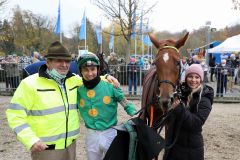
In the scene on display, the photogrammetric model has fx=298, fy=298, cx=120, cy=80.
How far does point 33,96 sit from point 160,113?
1.63 metres

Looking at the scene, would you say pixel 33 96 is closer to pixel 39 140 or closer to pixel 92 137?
pixel 39 140

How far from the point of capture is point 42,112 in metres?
2.64

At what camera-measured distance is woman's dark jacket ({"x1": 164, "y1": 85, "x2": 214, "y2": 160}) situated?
2.93 metres

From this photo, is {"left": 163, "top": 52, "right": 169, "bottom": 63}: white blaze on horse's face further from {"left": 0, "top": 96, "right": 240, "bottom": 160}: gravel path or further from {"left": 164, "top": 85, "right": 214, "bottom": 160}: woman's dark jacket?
{"left": 0, "top": 96, "right": 240, "bottom": 160}: gravel path

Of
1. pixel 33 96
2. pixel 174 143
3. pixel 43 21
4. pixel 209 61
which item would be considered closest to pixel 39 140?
pixel 33 96

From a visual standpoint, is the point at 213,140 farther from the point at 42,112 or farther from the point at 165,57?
the point at 42,112

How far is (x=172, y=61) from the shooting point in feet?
10.5

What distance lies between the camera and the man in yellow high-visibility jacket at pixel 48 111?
251 cm

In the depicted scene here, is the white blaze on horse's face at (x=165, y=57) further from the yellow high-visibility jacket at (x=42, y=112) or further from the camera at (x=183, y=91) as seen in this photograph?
the yellow high-visibility jacket at (x=42, y=112)

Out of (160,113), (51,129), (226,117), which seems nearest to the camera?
(51,129)

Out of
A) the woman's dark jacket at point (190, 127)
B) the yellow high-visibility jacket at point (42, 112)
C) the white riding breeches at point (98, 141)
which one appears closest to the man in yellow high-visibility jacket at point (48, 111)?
the yellow high-visibility jacket at point (42, 112)

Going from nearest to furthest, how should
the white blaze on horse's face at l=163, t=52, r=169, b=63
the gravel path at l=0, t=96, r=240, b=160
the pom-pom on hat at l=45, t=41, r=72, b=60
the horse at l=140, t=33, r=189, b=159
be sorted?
the pom-pom on hat at l=45, t=41, r=72, b=60
the horse at l=140, t=33, r=189, b=159
the white blaze on horse's face at l=163, t=52, r=169, b=63
the gravel path at l=0, t=96, r=240, b=160

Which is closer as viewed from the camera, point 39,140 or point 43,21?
point 39,140

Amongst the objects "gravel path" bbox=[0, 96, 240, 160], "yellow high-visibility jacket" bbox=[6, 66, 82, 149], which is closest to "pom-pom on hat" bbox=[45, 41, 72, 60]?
"yellow high-visibility jacket" bbox=[6, 66, 82, 149]
